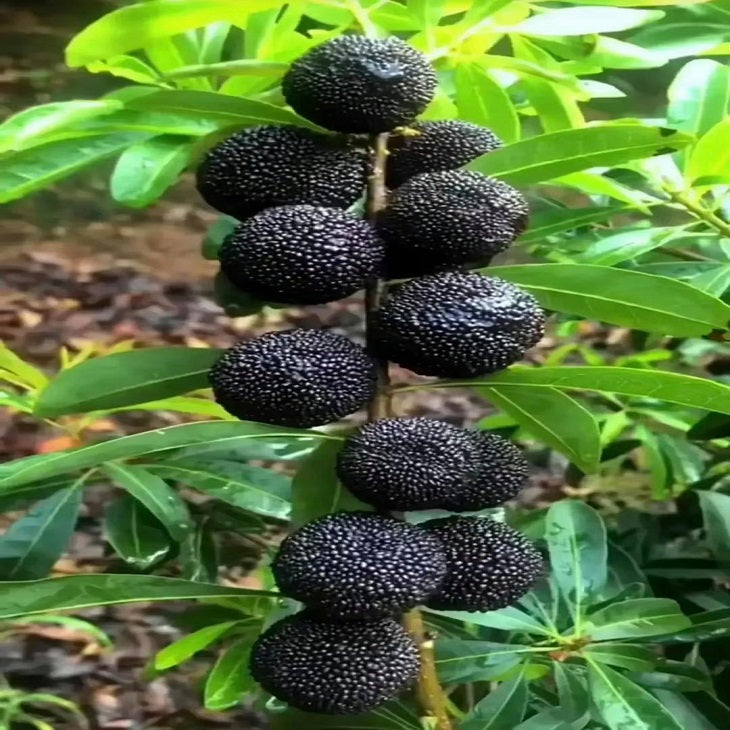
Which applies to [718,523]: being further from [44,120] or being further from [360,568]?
[44,120]

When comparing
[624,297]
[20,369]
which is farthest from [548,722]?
[20,369]

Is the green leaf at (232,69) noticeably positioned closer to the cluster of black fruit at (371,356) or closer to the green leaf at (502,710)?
the cluster of black fruit at (371,356)

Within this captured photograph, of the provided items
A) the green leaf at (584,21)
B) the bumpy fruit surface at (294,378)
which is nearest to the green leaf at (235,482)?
the bumpy fruit surface at (294,378)

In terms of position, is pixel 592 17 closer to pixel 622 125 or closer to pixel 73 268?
pixel 622 125

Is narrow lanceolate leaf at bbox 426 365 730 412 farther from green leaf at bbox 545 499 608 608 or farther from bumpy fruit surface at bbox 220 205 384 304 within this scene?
green leaf at bbox 545 499 608 608

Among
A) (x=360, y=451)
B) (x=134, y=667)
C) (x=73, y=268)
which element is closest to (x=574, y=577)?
(x=360, y=451)
